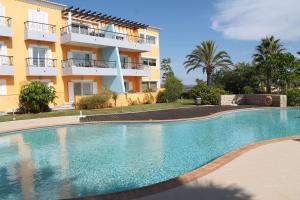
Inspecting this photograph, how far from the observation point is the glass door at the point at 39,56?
28.3 meters

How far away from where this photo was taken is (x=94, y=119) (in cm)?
2241

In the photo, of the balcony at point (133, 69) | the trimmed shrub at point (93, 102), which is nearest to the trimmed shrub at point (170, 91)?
the balcony at point (133, 69)

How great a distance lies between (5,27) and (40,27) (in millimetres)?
3546

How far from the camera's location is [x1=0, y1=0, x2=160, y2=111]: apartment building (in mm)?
26531

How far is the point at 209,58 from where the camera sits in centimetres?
4316

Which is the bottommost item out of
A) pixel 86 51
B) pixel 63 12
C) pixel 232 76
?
pixel 232 76

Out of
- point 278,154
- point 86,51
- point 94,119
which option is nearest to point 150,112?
point 94,119

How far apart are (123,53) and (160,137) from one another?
2338cm

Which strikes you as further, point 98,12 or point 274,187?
point 98,12

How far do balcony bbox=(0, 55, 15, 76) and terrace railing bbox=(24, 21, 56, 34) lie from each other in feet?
10.9

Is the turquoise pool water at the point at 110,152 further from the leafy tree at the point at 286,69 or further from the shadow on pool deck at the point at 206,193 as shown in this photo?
the leafy tree at the point at 286,69

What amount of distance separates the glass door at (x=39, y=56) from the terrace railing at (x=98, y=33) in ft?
9.13

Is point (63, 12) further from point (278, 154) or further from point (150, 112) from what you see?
point (278, 154)

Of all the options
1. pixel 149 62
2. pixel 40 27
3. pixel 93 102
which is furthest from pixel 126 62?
pixel 40 27
